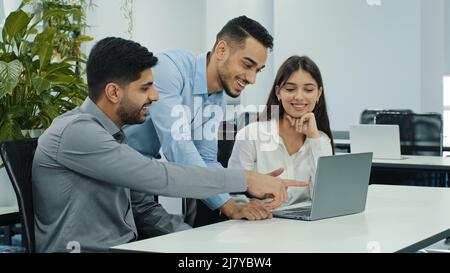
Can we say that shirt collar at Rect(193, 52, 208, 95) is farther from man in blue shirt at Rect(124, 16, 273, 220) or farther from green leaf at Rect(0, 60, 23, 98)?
green leaf at Rect(0, 60, 23, 98)

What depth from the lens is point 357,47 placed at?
7477 millimetres

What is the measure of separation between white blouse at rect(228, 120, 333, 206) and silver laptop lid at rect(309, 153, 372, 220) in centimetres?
49

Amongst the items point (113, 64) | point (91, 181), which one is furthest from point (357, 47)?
point (91, 181)

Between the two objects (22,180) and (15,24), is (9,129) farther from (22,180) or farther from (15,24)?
(22,180)

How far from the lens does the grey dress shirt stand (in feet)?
6.81

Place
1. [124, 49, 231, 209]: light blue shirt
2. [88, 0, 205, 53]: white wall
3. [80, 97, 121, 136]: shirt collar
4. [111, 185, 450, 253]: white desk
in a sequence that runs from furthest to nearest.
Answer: [88, 0, 205, 53]: white wall < [124, 49, 231, 209]: light blue shirt < [80, 97, 121, 136]: shirt collar < [111, 185, 450, 253]: white desk

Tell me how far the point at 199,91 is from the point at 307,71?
0.62 metres

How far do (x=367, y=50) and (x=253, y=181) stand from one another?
18.1 ft

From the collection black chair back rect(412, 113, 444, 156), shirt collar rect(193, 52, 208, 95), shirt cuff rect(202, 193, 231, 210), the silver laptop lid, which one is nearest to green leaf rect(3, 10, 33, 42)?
shirt collar rect(193, 52, 208, 95)

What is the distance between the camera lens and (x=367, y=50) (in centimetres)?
742

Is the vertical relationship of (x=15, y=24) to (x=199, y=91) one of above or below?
above

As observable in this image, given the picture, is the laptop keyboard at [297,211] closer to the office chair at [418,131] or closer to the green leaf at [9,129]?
the green leaf at [9,129]

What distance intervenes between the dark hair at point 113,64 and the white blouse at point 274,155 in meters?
0.87

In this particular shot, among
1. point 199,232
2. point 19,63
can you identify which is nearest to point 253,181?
point 199,232
